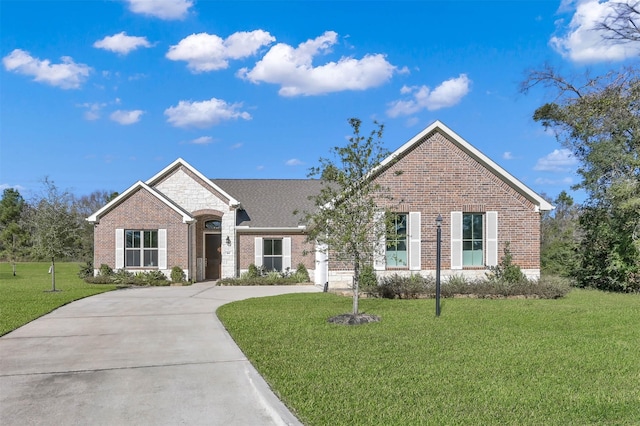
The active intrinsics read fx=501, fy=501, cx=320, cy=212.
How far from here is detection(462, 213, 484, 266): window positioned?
1847cm

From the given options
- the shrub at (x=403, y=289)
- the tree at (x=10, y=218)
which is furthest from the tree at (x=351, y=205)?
the tree at (x=10, y=218)

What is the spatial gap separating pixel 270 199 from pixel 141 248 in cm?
723

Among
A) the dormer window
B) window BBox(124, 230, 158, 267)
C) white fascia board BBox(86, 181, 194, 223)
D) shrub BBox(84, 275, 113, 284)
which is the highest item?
white fascia board BBox(86, 181, 194, 223)

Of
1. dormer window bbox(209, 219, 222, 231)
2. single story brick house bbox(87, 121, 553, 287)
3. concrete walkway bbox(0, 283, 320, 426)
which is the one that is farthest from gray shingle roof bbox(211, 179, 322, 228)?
concrete walkway bbox(0, 283, 320, 426)

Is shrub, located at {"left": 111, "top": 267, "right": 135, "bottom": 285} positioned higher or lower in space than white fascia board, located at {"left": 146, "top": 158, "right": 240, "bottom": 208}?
lower

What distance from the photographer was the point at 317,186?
1112 inches

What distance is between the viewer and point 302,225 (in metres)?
22.6

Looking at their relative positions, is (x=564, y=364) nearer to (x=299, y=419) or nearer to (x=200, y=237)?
(x=299, y=419)

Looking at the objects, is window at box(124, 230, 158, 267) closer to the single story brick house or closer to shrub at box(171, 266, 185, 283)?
the single story brick house

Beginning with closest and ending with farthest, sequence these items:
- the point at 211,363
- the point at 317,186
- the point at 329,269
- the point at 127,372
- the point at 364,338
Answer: the point at 127,372, the point at 211,363, the point at 364,338, the point at 329,269, the point at 317,186

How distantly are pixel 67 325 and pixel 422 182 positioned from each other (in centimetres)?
1243

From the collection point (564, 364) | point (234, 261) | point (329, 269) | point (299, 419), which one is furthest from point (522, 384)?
point (234, 261)

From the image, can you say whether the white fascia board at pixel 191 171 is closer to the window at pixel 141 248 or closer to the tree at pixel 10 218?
the window at pixel 141 248

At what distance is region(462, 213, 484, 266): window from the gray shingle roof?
8.93 m
